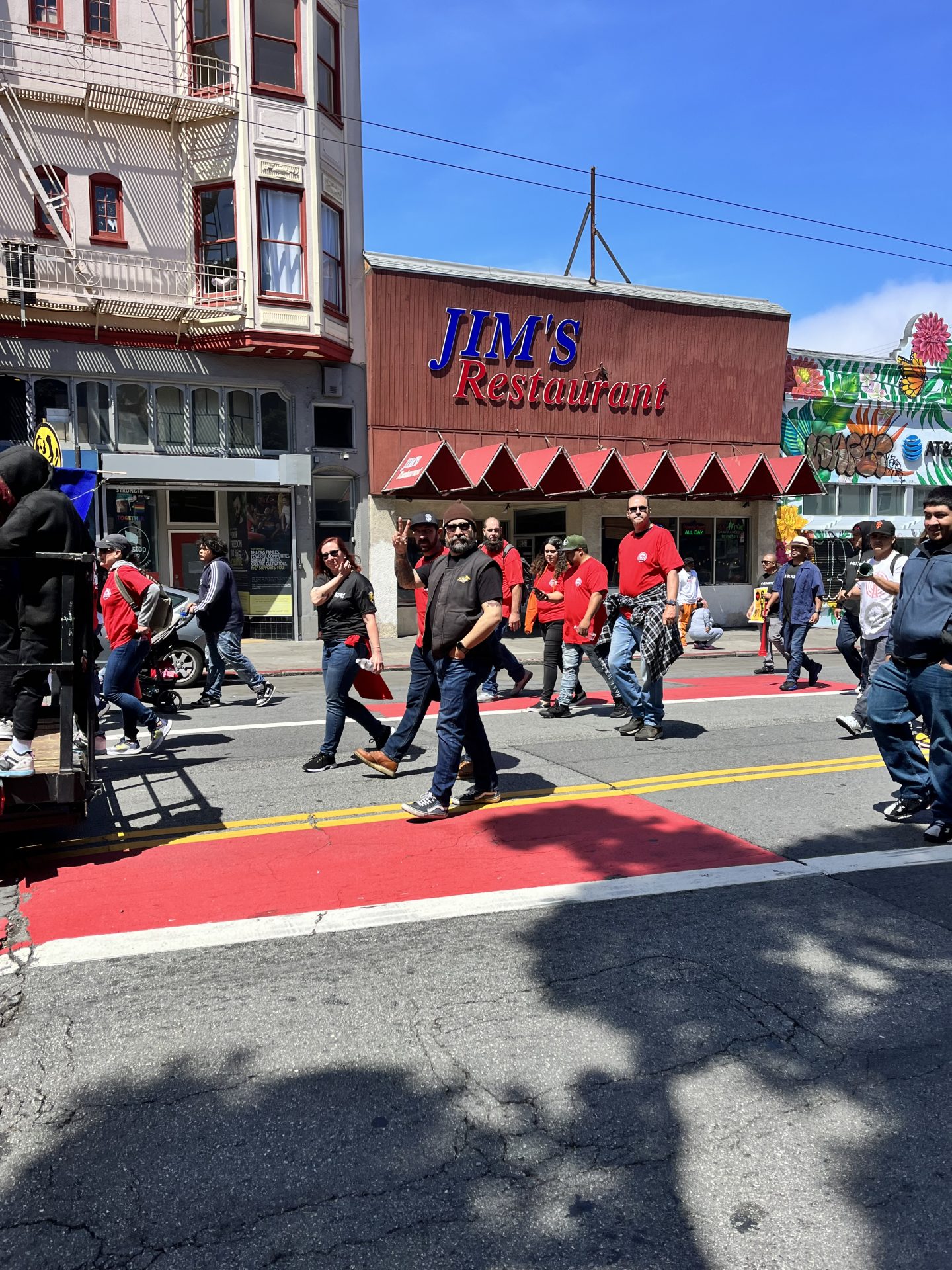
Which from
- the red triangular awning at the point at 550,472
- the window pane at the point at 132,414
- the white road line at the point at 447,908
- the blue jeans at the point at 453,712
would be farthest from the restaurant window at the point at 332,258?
the white road line at the point at 447,908

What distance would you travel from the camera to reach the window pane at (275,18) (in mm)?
19625

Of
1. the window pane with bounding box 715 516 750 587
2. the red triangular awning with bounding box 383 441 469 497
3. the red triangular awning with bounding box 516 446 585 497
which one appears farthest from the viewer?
the window pane with bounding box 715 516 750 587

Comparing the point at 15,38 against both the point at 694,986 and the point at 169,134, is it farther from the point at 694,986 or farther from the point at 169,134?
the point at 694,986

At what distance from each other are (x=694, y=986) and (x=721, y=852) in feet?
5.88

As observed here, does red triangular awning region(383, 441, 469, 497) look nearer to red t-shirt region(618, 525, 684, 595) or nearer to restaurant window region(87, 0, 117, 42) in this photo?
restaurant window region(87, 0, 117, 42)

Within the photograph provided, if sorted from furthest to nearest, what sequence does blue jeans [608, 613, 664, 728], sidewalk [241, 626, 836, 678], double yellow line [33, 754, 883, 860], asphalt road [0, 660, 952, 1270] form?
1. sidewalk [241, 626, 836, 678]
2. blue jeans [608, 613, 664, 728]
3. double yellow line [33, 754, 883, 860]
4. asphalt road [0, 660, 952, 1270]

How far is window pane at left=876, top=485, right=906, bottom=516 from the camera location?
27078mm

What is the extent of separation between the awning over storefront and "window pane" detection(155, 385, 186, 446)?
14.2 feet

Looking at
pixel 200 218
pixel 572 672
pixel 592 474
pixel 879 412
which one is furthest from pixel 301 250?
pixel 879 412

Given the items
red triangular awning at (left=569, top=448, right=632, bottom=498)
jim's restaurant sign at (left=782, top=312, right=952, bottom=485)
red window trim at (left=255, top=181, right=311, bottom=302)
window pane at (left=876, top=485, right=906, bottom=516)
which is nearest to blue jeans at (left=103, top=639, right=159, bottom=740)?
red window trim at (left=255, top=181, right=311, bottom=302)

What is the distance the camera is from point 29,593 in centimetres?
527

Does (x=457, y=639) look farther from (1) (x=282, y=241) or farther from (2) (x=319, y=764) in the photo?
(1) (x=282, y=241)

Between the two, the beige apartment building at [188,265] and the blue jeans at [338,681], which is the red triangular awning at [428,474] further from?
the blue jeans at [338,681]

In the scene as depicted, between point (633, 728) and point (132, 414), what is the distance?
1431cm
